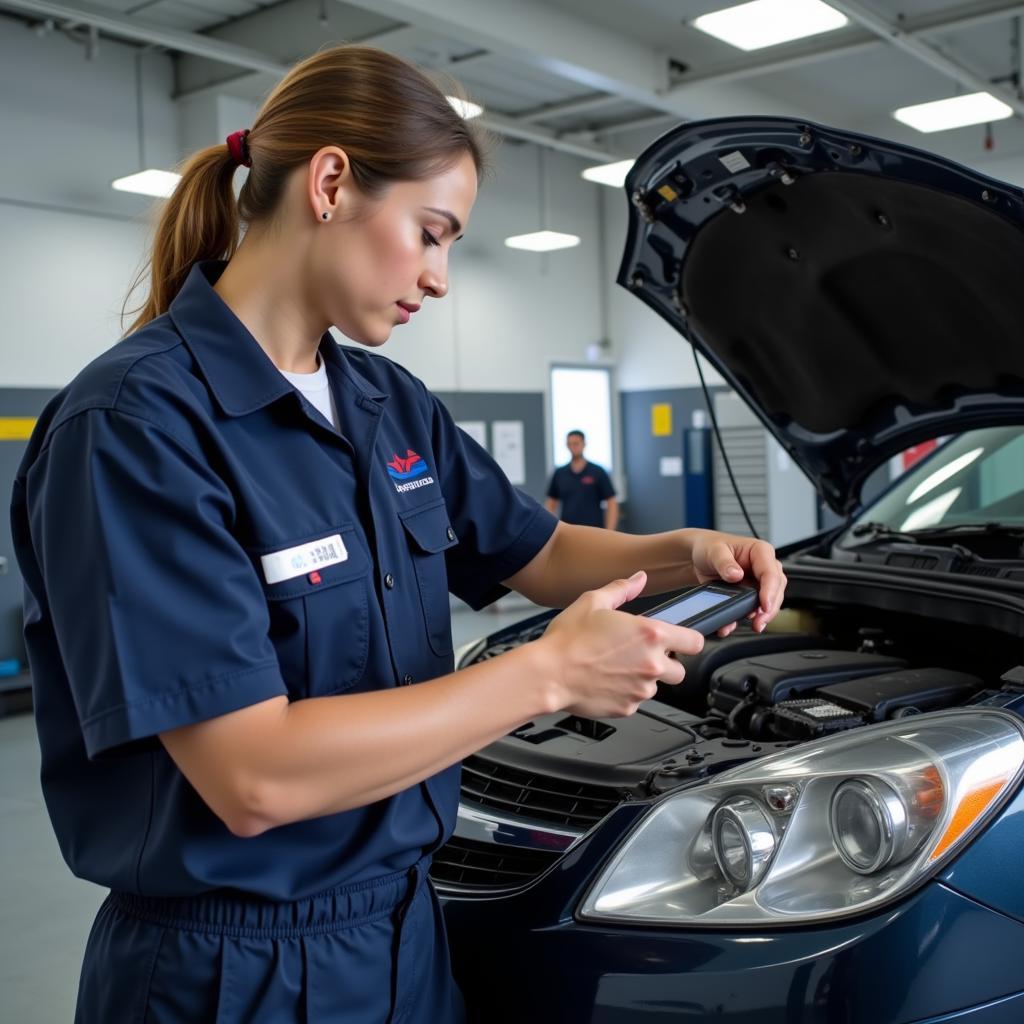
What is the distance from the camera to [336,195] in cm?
108

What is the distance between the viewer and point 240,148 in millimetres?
1182

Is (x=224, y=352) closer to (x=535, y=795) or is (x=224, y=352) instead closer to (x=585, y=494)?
(x=535, y=795)

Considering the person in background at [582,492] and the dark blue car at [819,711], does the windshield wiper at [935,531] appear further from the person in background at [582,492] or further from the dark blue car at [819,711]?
the person in background at [582,492]

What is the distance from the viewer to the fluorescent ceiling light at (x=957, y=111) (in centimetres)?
678

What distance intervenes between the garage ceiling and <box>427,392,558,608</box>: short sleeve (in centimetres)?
430

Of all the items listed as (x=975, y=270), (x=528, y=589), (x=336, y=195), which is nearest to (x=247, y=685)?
(x=336, y=195)

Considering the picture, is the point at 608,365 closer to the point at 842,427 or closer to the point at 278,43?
the point at 278,43

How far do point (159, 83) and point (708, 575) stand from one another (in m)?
7.18

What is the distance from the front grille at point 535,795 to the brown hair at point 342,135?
877 millimetres

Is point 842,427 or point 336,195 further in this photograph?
point 842,427

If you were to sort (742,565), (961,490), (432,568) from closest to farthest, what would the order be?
(432,568) → (742,565) → (961,490)

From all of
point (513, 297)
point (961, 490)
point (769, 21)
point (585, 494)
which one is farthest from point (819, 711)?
point (513, 297)

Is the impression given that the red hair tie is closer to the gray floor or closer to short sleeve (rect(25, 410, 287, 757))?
short sleeve (rect(25, 410, 287, 757))

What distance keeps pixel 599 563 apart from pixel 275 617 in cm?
58
